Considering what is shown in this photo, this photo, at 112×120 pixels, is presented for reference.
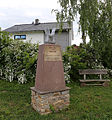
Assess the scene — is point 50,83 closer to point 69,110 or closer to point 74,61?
point 69,110

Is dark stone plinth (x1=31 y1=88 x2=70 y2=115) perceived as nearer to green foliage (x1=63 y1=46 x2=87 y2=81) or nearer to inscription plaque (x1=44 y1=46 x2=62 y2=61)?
inscription plaque (x1=44 y1=46 x2=62 y2=61)

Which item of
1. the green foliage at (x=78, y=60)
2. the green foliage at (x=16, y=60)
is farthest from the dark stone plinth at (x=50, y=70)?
the green foliage at (x=78, y=60)

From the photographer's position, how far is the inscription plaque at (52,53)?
11.7 ft

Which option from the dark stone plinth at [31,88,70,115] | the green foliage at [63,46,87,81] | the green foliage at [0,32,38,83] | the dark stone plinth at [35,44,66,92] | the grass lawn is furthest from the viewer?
the green foliage at [63,46,87,81]

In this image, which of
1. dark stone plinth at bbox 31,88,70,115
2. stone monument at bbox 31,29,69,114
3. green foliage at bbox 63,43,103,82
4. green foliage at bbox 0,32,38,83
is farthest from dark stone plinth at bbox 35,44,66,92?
green foliage at bbox 63,43,103,82

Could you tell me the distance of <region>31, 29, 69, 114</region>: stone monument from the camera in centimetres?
338

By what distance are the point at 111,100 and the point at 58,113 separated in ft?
6.95

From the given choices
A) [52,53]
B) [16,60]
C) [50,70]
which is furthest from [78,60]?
[50,70]

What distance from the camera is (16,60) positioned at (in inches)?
269

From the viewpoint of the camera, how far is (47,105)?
338cm

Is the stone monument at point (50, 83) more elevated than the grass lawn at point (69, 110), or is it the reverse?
the stone monument at point (50, 83)

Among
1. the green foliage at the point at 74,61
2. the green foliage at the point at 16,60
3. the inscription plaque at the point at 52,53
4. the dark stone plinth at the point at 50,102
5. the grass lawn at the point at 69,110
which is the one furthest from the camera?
the green foliage at the point at 74,61

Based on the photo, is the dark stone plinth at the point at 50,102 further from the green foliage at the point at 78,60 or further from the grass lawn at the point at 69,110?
the green foliage at the point at 78,60

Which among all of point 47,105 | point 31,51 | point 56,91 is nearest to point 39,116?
point 47,105
